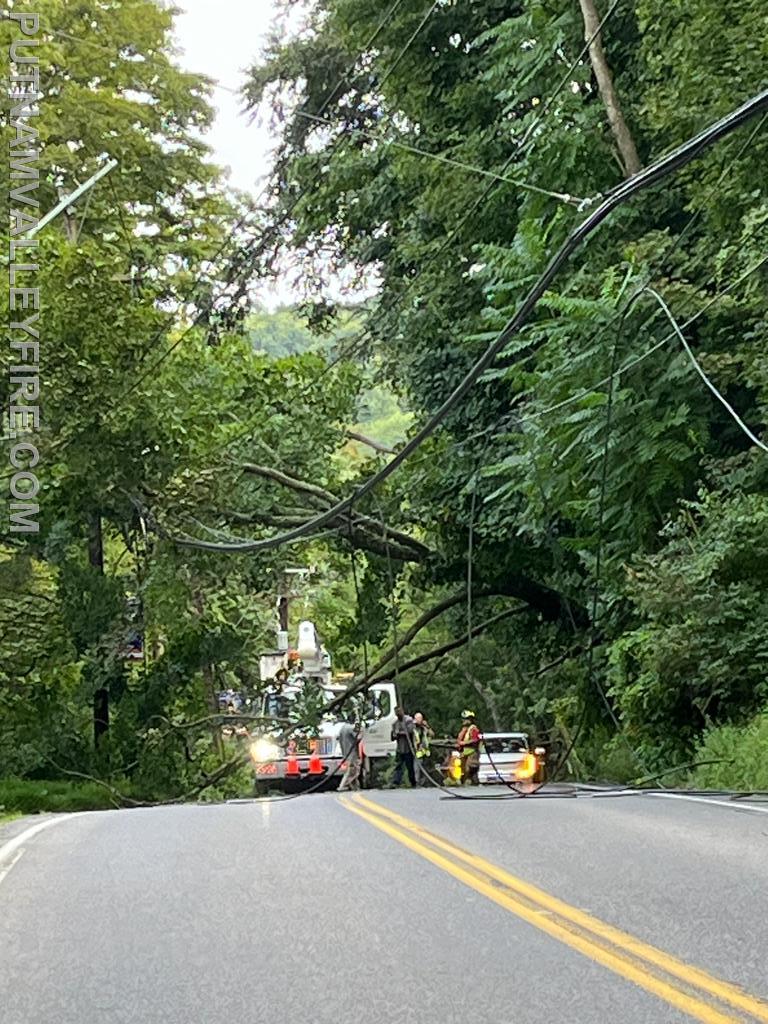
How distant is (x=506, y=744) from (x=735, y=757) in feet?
35.8

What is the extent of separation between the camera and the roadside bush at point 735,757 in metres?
15.7

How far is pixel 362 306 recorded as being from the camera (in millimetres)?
31109

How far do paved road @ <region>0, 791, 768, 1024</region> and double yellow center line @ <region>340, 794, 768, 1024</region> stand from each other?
14 mm

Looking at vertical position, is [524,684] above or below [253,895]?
above

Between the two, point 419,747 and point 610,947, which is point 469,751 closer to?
point 419,747

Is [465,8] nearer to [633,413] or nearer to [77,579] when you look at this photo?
[633,413]

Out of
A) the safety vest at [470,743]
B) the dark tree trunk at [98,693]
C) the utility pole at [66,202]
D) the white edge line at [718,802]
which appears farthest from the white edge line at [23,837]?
the dark tree trunk at [98,693]

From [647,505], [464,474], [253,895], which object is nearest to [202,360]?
[464,474]

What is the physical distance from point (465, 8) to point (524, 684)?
1833 centimetres

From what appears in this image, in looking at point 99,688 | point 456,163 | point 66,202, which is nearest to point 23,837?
point 66,202

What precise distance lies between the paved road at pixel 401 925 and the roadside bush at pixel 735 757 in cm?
377

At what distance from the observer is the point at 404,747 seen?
2339 cm

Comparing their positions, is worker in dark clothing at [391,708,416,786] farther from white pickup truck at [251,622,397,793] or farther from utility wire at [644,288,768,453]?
utility wire at [644,288,768,453]

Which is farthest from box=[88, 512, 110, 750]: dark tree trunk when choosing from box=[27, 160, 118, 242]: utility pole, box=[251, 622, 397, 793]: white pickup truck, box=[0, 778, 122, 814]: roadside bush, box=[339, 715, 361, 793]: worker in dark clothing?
box=[27, 160, 118, 242]: utility pole
